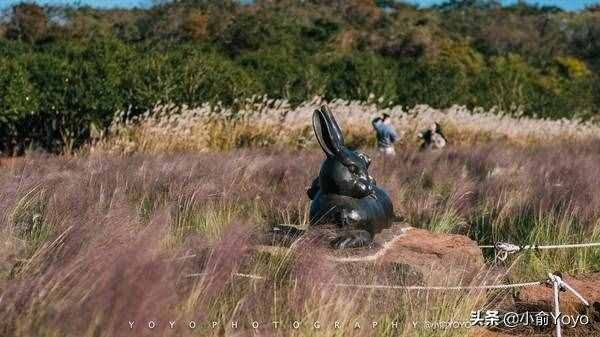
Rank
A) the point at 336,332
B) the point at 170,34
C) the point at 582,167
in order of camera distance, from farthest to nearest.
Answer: the point at 170,34
the point at 582,167
the point at 336,332

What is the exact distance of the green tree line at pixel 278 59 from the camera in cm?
1716

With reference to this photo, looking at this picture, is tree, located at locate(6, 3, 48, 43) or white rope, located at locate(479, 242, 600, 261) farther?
tree, located at locate(6, 3, 48, 43)

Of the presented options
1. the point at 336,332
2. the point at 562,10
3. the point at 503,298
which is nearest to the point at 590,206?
the point at 503,298

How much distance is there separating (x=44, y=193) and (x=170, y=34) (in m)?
43.7

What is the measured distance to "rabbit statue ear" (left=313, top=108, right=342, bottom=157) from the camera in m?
4.61

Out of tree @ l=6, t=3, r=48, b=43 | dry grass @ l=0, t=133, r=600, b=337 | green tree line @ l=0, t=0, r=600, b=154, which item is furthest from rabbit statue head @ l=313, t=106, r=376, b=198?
tree @ l=6, t=3, r=48, b=43

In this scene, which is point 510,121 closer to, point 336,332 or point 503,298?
point 503,298

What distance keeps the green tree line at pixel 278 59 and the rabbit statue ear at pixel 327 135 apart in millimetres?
8852

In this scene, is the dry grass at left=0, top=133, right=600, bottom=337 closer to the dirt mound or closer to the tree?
the dirt mound

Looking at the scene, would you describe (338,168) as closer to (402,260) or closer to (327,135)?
(327,135)

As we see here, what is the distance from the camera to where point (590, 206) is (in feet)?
19.9

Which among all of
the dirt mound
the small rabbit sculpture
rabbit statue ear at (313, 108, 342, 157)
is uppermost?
rabbit statue ear at (313, 108, 342, 157)

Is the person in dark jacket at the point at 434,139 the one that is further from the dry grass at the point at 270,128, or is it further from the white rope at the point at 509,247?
the white rope at the point at 509,247

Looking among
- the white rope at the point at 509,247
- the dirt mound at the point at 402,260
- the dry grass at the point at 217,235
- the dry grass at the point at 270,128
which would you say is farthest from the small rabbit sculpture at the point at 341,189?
the dry grass at the point at 270,128
